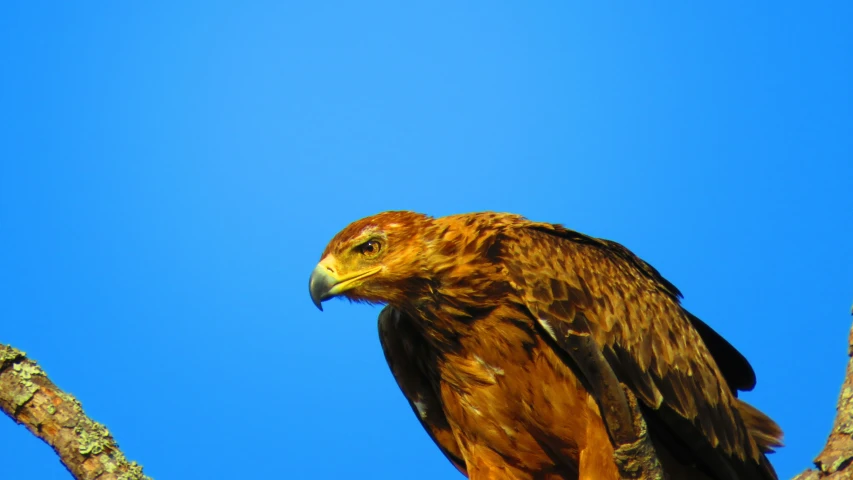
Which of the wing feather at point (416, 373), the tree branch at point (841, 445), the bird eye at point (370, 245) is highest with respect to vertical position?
the bird eye at point (370, 245)

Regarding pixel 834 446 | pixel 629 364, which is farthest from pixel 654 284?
pixel 834 446

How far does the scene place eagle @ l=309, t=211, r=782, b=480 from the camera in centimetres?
493

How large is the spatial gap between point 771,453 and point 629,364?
1411mm

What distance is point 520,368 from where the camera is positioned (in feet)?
16.7

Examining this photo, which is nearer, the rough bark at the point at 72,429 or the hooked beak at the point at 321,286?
the rough bark at the point at 72,429

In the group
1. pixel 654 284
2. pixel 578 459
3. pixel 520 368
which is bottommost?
pixel 578 459

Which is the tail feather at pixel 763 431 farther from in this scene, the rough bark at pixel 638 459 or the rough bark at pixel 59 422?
the rough bark at pixel 59 422

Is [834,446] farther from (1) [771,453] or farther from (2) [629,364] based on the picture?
(1) [771,453]

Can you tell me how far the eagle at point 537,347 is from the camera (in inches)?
194

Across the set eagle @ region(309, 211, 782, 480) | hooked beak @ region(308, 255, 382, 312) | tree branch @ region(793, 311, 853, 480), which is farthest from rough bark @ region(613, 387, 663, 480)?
hooked beak @ region(308, 255, 382, 312)

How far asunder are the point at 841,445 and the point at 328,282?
8.64 ft

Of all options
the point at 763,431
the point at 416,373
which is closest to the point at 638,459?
the point at 763,431

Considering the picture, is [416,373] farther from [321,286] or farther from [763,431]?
[763,431]

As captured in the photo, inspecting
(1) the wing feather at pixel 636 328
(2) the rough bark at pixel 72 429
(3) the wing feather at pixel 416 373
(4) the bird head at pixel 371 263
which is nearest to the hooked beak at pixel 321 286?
(4) the bird head at pixel 371 263
